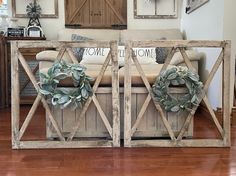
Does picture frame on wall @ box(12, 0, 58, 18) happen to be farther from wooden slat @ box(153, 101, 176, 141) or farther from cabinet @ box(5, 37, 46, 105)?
wooden slat @ box(153, 101, 176, 141)

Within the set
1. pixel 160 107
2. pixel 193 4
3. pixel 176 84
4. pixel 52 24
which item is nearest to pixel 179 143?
pixel 160 107

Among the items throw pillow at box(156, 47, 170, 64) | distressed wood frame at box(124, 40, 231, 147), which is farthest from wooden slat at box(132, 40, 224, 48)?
throw pillow at box(156, 47, 170, 64)

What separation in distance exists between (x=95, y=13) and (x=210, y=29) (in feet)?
6.21

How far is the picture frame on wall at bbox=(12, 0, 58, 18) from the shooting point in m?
4.44

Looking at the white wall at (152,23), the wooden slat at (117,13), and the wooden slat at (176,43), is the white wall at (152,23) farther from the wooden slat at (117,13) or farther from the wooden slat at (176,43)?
the wooden slat at (176,43)

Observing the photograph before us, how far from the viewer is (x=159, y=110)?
218 cm

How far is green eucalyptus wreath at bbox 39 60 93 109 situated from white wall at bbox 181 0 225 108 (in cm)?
136

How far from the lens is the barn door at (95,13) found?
4.48 m

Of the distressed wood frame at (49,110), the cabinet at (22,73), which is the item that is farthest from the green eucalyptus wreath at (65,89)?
the cabinet at (22,73)

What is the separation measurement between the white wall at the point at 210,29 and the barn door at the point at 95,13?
1.11 metres

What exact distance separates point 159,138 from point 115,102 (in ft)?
1.52

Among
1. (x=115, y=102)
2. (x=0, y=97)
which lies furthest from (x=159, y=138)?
(x=0, y=97)

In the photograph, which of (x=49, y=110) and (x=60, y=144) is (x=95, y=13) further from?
(x=60, y=144)

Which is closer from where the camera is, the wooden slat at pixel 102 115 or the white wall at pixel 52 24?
the wooden slat at pixel 102 115
